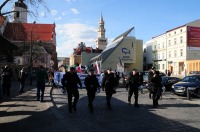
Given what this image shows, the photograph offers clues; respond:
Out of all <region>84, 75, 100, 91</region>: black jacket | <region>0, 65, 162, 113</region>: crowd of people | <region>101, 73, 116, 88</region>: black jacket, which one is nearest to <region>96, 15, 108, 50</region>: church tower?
<region>0, 65, 162, 113</region>: crowd of people

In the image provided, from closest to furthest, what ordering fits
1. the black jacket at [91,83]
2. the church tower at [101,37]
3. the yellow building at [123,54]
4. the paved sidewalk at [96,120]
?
1. the paved sidewalk at [96,120]
2. the black jacket at [91,83]
3. the yellow building at [123,54]
4. the church tower at [101,37]

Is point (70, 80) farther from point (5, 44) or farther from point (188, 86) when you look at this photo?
point (188, 86)

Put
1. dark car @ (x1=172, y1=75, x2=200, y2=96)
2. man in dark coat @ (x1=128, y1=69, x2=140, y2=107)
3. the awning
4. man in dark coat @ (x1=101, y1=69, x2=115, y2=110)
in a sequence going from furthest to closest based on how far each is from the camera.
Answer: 1. dark car @ (x1=172, y1=75, x2=200, y2=96)
2. man in dark coat @ (x1=128, y1=69, x2=140, y2=107)
3. man in dark coat @ (x1=101, y1=69, x2=115, y2=110)
4. the awning

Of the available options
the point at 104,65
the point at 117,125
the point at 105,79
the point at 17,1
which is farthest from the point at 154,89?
the point at 104,65

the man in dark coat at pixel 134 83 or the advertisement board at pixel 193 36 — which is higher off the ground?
the advertisement board at pixel 193 36

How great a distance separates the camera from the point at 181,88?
2130 centimetres

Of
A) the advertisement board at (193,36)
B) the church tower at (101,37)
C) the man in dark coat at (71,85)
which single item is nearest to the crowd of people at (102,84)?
the man in dark coat at (71,85)

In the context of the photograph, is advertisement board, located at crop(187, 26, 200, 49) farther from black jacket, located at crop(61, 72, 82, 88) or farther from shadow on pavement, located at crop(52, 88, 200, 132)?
black jacket, located at crop(61, 72, 82, 88)

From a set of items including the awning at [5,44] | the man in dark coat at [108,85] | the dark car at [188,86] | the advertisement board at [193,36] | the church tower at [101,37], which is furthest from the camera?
the church tower at [101,37]

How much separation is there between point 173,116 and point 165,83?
1512 centimetres

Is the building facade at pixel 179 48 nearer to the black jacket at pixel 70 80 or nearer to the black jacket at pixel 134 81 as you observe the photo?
the black jacket at pixel 134 81

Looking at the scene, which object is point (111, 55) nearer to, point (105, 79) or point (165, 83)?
point (165, 83)

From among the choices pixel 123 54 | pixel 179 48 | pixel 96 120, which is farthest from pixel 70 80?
pixel 123 54

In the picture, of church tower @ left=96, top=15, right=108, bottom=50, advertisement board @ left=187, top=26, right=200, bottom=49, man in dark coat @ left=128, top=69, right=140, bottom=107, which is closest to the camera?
man in dark coat @ left=128, top=69, right=140, bottom=107
